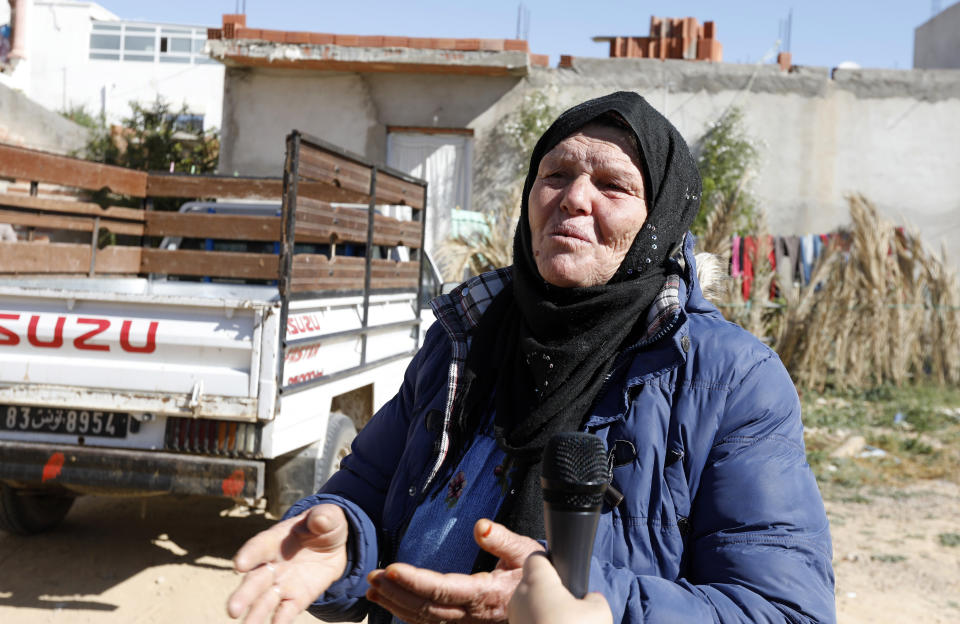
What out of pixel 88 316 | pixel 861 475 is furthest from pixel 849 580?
pixel 88 316

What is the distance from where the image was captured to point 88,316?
13.3 feet

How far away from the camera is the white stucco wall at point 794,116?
12.7 meters

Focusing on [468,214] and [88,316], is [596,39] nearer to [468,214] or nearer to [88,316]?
[468,214]

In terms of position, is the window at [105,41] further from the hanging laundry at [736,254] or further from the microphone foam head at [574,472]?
Result: the microphone foam head at [574,472]

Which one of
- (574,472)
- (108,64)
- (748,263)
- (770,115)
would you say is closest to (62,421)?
(574,472)

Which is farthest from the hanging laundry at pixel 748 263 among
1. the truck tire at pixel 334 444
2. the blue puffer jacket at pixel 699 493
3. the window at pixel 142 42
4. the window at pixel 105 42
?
the window at pixel 105 42

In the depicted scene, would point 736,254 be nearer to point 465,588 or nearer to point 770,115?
point 770,115

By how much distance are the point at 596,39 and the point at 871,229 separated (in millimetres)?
5942

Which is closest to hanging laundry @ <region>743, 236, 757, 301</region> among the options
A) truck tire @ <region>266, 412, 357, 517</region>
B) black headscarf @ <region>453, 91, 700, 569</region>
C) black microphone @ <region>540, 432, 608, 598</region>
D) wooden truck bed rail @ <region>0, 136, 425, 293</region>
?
wooden truck bed rail @ <region>0, 136, 425, 293</region>

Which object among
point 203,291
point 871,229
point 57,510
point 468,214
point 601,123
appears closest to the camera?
point 601,123

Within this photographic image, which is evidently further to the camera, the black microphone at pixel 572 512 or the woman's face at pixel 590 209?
the woman's face at pixel 590 209

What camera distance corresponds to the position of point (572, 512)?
1.03 m

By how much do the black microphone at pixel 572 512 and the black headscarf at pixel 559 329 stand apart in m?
0.48

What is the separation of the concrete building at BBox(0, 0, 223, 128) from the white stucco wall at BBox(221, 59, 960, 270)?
65.3ft
